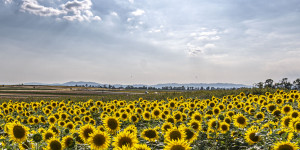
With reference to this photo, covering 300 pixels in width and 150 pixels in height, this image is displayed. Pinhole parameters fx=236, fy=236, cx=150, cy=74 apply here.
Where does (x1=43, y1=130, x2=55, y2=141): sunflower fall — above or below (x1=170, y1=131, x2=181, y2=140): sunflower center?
below

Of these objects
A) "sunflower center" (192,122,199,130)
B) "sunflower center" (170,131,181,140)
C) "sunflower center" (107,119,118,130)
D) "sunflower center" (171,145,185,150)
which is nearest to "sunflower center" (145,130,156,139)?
"sunflower center" (170,131,181,140)

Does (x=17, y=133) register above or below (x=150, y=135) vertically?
above

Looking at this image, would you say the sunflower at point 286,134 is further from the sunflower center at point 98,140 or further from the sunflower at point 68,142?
the sunflower at point 68,142

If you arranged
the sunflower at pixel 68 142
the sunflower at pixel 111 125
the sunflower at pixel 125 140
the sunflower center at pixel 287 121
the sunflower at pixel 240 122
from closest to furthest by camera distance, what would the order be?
the sunflower at pixel 125 140 < the sunflower at pixel 68 142 < the sunflower at pixel 111 125 < the sunflower center at pixel 287 121 < the sunflower at pixel 240 122

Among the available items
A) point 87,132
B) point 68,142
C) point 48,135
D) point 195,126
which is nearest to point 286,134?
point 195,126

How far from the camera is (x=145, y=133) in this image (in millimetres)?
4617

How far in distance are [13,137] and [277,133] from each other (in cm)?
496

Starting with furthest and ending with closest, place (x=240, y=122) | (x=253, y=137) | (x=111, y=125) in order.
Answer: (x=240, y=122) → (x=111, y=125) → (x=253, y=137)

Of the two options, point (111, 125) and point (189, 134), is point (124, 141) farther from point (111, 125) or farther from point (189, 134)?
point (189, 134)

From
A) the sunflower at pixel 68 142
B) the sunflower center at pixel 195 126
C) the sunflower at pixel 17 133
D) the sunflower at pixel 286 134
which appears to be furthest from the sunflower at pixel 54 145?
the sunflower at pixel 286 134

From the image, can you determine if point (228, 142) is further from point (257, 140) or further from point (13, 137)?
point (13, 137)

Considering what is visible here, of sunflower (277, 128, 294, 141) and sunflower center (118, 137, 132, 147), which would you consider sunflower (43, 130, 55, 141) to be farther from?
sunflower (277, 128, 294, 141)

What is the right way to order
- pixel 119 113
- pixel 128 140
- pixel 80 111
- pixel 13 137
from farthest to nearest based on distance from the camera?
1. pixel 80 111
2. pixel 119 113
3. pixel 13 137
4. pixel 128 140

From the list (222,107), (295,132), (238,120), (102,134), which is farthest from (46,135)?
(222,107)
